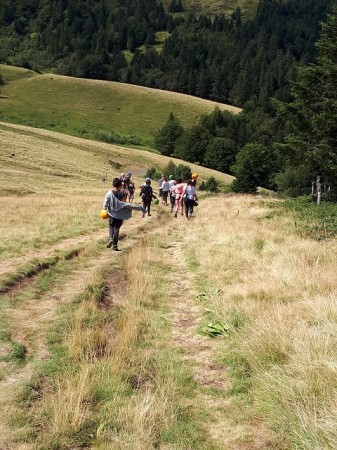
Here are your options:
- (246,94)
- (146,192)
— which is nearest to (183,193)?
(146,192)

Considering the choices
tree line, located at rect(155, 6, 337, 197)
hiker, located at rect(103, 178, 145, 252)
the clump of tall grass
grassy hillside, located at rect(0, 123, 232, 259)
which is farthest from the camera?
tree line, located at rect(155, 6, 337, 197)

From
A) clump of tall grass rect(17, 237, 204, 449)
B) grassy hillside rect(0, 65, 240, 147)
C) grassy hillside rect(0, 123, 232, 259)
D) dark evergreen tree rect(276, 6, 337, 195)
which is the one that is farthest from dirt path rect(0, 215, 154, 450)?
grassy hillside rect(0, 65, 240, 147)

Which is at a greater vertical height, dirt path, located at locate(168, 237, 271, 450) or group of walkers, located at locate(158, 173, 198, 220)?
dirt path, located at locate(168, 237, 271, 450)

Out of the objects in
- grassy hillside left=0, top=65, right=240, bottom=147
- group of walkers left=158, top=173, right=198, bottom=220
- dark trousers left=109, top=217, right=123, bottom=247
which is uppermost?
dark trousers left=109, top=217, right=123, bottom=247

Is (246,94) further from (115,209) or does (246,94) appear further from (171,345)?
(171,345)

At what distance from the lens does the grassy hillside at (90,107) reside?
10919 cm

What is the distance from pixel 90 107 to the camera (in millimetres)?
125875

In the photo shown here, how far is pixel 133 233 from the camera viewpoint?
16688 millimetres

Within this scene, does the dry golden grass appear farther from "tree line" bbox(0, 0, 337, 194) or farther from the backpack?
"tree line" bbox(0, 0, 337, 194)

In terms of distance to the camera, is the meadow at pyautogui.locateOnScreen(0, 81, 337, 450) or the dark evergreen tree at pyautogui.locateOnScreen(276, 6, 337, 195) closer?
the meadow at pyautogui.locateOnScreen(0, 81, 337, 450)

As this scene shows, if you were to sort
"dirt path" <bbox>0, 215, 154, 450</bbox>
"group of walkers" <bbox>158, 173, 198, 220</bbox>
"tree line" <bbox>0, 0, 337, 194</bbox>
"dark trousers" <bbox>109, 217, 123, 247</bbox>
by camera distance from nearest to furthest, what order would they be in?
"dirt path" <bbox>0, 215, 154, 450</bbox> → "dark trousers" <bbox>109, 217, 123, 247</bbox> → "group of walkers" <bbox>158, 173, 198, 220</bbox> → "tree line" <bbox>0, 0, 337, 194</bbox>

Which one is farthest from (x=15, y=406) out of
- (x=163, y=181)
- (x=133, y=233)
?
(x=163, y=181)

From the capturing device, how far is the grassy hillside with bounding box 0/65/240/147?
4299 inches

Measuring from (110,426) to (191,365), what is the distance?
171 cm
